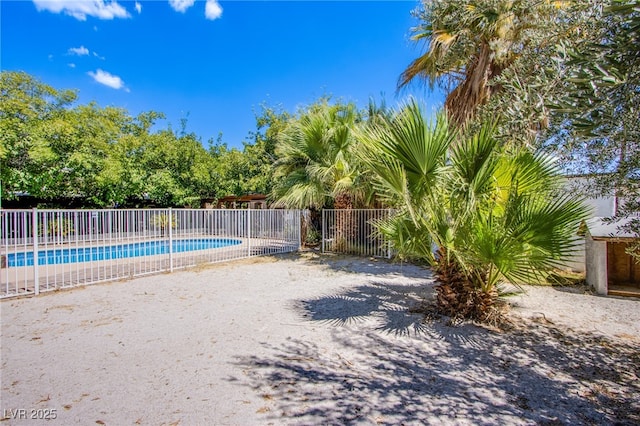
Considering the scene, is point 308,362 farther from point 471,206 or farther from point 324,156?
point 324,156

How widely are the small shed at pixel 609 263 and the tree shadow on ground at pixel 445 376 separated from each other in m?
3.14

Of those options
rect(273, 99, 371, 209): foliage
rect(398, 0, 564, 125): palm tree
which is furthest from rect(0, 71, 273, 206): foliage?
rect(398, 0, 564, 125): palm tree

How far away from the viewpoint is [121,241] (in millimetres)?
8641

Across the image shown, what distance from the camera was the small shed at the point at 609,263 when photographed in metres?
6.34

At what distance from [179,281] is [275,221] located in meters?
5.30

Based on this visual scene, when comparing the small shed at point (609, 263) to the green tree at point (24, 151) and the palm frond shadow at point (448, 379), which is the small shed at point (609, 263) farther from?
the green tree at point (24, 151)

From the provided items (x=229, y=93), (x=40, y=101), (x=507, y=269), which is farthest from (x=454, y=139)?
(x=40, y=101)

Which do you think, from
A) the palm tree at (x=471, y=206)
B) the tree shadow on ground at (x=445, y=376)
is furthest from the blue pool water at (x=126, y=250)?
the palm tree at (x=471, y=206)

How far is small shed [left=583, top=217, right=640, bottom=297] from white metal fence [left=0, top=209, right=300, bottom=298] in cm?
971

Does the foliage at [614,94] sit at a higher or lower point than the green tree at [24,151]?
lower

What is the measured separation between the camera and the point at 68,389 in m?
2.91

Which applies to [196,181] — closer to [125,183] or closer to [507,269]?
[125,183]

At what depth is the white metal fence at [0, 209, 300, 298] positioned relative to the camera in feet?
21.1

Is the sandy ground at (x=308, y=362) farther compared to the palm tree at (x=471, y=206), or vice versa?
the palm tree at (x=471, y=206)
